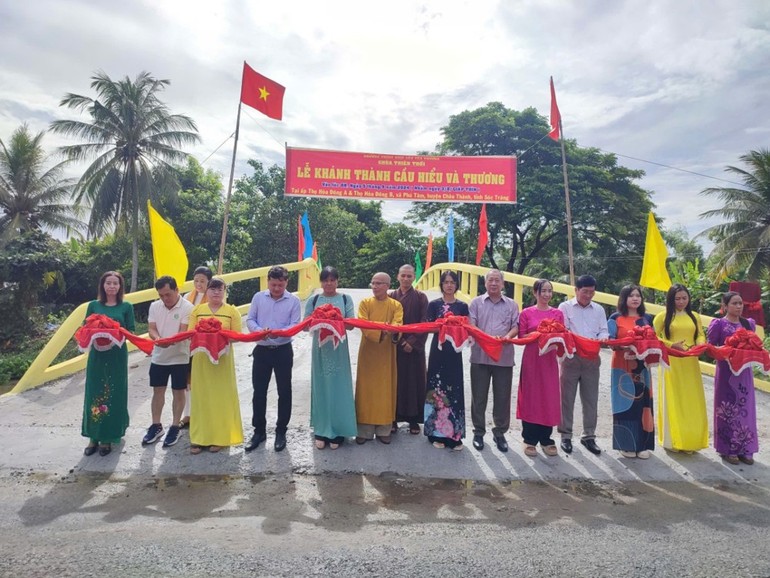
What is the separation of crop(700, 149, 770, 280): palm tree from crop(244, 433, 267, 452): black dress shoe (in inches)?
665

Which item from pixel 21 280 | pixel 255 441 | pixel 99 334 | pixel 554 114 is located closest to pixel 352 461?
pixel 255 441

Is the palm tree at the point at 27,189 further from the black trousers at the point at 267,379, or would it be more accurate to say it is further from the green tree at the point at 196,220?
the black trousers at the point at 267,379

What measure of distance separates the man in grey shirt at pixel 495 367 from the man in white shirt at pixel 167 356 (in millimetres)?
2595

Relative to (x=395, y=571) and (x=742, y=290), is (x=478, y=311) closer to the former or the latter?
(x=395, y=571)

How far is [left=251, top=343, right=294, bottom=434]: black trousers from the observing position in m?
4.28

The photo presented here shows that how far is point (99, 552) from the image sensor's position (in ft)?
8.90

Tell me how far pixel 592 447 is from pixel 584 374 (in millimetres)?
645

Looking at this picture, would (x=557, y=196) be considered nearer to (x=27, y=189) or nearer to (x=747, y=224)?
(x=747, y=224)

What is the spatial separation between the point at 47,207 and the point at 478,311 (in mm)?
24582

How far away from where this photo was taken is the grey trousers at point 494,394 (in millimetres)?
4336

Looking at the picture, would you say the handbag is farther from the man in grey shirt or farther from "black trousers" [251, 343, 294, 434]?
"black trousers" [251, 343, 294, 434]

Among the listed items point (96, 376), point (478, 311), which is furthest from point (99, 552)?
point (478, 311)

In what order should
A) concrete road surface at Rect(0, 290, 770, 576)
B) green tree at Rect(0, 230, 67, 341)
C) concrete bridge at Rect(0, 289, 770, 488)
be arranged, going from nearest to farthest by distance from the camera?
1. concrete road surface at Rect(0, 290, 770, 576)
2. concrete bridge at Rect(0, 289, 770, 488)
3. green tree at Rect(0, 230, 67, 341)

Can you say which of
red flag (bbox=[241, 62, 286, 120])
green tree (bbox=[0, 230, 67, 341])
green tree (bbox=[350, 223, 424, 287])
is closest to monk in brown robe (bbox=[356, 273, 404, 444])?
red flag (bbox=[241, 62, 286, 120])
